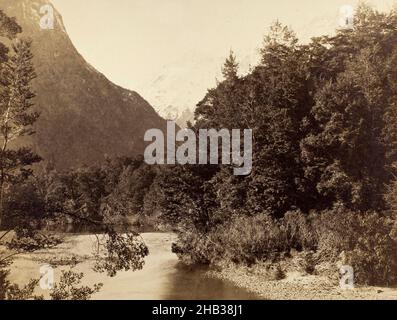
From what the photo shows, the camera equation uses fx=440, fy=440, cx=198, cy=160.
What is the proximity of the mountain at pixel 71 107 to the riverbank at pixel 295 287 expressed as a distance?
359 ft

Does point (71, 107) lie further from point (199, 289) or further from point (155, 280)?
point (199, 289)

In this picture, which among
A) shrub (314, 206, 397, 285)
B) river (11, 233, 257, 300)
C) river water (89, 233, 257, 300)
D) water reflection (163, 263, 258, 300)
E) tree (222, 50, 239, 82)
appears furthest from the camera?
tree (222, 50, 239, 82)

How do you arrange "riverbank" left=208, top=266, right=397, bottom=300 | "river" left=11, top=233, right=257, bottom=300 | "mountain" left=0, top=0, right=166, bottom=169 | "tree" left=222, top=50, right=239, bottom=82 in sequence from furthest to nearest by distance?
"mountain" left=0, top=0, right=166, bottom=169
"tree" left=222, top=50, right=239, bottom=82
"river" left=11, top=233, right=257, bottom=300
"riverbank" left=208, top=266, right=397, bottom=300

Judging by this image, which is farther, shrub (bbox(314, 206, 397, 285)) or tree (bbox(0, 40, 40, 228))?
shrub (bbox(314, 206, 397, 285))

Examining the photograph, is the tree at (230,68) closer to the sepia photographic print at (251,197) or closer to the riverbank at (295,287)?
the sepia photographic print at (251,197)

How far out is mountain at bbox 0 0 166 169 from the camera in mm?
137500

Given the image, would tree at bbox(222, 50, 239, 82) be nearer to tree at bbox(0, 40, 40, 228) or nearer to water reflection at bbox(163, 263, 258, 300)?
water reflection at bbox(163, 263, 258, 300)

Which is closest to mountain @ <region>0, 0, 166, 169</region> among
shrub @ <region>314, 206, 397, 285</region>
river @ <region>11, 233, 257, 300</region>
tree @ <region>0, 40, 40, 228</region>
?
river @ <region>11, 233, 257, 300</region>

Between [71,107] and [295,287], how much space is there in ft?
443

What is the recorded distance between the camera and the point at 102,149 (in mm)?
148500

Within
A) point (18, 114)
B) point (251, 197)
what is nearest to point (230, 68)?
point (251, 197)

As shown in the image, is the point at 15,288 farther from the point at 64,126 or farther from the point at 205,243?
the point at 64,126

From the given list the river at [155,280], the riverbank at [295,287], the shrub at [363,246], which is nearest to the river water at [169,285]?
the river at [155,280]

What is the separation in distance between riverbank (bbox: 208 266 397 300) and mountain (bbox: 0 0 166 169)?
109324 millimetres
